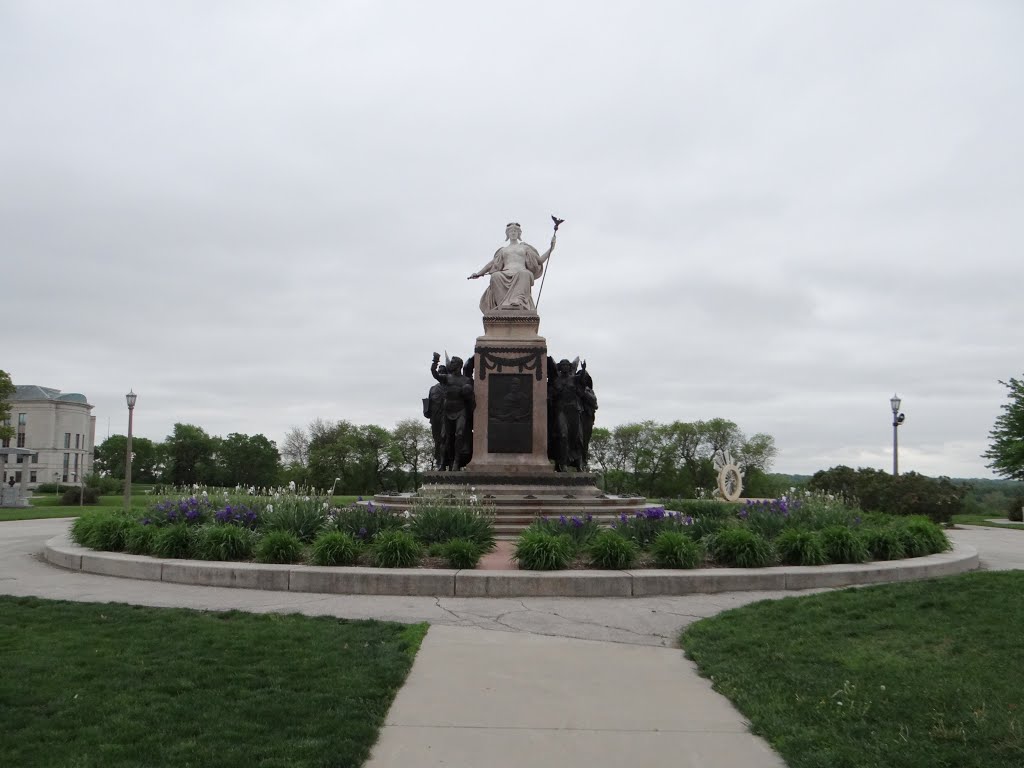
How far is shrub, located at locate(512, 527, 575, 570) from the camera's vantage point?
10336 mm

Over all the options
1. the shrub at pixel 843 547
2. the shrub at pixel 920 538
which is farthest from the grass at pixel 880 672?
the shrub at pixel 920 538

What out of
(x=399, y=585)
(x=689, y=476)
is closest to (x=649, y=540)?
(x=399, y=585)

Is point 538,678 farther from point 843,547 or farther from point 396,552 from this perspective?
point 843,547

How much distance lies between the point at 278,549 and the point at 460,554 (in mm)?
2600

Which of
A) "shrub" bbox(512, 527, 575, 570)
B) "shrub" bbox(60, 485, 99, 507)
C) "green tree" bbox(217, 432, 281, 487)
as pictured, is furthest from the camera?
"green tree" bbox(217, 432, 281, 487)

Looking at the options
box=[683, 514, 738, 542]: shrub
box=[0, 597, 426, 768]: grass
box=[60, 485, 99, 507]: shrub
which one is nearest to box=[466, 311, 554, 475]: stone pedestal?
box=[683, 514, 738, 542]: shrub

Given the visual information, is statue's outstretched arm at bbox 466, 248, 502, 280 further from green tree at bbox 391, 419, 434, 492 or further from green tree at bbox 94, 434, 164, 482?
green tree at bbox 94, 434, 164, 482

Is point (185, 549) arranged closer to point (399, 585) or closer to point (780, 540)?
point (399, 585)

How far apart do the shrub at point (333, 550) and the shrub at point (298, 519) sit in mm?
1259

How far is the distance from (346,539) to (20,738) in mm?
6518

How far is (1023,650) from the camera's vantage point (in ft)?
20.0

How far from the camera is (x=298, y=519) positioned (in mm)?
12406

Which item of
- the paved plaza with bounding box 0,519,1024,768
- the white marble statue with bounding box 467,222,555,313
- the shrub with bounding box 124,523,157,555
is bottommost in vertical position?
the paved plaza with bounding box 0,519,1024,768

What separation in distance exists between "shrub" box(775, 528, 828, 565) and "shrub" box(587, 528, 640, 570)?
2293 millimetres
